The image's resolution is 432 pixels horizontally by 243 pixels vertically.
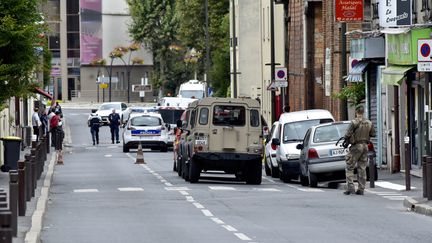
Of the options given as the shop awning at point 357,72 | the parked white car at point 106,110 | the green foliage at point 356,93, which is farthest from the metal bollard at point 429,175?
the parked white car at point 106,110

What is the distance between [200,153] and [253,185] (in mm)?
1506

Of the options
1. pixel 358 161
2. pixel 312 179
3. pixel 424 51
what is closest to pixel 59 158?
pixel 312 179

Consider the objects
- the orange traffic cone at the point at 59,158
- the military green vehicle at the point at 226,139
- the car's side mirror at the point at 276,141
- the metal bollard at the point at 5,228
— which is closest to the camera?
the metal bollard at the point at 5,228

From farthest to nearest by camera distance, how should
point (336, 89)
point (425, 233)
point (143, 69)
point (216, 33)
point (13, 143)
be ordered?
point (143, 69)
point (216, 33)
point (336, 89)
point (13, 143)
point (425, 233)

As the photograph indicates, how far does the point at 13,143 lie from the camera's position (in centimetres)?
3781

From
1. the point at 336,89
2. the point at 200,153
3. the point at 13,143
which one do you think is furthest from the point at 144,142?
the point at 200,153

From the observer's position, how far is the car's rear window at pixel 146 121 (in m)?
58.6

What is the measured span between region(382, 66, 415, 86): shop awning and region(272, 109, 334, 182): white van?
6.72 ft

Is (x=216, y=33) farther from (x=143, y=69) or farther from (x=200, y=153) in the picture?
(x=200, y=153)

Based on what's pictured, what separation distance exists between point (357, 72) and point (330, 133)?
10.5 metres

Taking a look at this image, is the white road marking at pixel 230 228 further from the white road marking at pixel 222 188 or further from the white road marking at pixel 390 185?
the white road marking at pixel 390 185

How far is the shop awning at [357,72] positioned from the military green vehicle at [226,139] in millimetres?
7998

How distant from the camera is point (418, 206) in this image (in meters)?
23.9

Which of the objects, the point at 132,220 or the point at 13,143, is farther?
the point at 13,143
